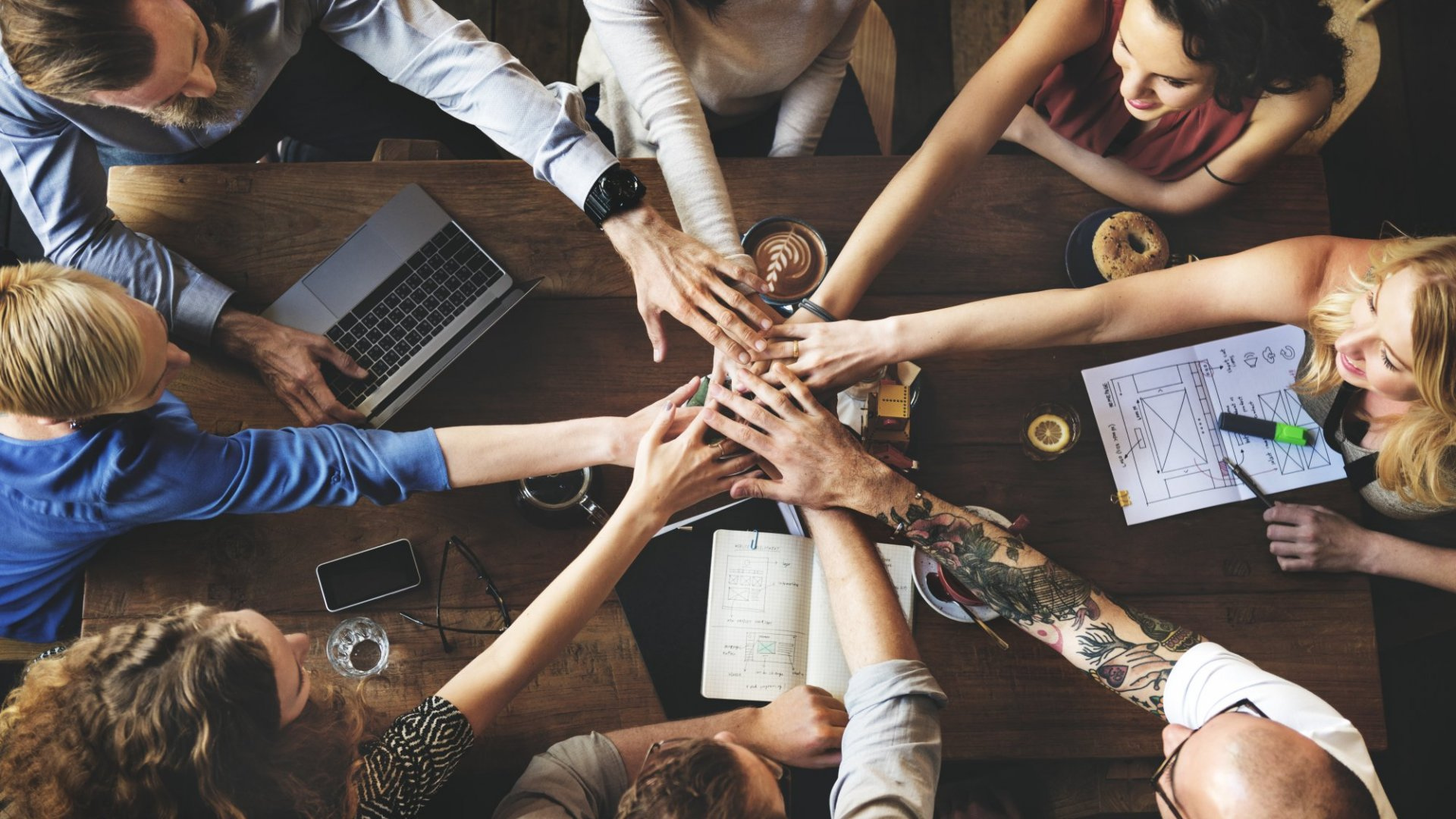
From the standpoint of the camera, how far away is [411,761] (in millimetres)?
1299

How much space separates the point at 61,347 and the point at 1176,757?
1772 mm

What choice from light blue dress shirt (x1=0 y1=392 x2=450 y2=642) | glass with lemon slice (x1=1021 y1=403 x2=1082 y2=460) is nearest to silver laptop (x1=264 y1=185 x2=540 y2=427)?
light blue dress shirt (x1=0 y1=392 x2=450 y2=642)

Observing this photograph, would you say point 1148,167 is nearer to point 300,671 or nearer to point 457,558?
point 457,558

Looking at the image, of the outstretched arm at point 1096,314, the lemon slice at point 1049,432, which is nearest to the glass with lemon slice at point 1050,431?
the lemon slice at point 1049,432

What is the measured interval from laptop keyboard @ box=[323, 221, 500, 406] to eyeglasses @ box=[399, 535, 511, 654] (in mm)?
328

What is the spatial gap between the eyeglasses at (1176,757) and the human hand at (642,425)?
3.03ft

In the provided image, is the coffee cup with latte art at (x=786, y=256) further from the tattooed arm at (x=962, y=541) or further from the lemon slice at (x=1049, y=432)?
the lemon slice at (x=1049, y=432)

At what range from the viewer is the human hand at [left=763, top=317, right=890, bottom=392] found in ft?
5.01

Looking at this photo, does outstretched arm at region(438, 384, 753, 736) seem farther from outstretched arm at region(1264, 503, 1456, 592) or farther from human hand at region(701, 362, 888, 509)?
outstretched arm at region(1264, 503, 1456, 592)

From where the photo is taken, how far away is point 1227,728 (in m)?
1.22

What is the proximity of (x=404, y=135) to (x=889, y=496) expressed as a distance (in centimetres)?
140

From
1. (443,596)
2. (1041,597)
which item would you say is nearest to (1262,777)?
(1041,597)

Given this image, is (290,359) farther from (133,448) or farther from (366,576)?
(366,576)

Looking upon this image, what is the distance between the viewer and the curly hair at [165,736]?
113 centimetres
